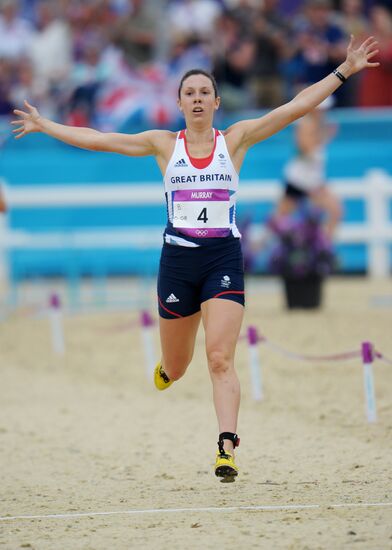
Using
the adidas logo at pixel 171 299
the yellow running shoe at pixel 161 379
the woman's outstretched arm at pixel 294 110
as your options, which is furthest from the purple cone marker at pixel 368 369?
the woman's outstretched arm at pixel 294 110

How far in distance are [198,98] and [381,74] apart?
10226 millimetres

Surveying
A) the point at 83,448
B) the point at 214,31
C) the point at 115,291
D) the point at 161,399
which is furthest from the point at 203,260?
the point at 214,31

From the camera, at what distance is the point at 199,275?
273 inches

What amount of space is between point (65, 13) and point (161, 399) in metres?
10.1

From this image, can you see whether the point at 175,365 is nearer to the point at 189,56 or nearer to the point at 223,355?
the point at 223,355

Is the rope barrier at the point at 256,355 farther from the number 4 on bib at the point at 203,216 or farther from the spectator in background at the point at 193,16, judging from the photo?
the spectator in background at the point at 193,16

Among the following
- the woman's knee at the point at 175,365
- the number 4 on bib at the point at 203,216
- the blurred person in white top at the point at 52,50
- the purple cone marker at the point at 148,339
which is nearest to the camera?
the number 4 on bib at the point at 203,216

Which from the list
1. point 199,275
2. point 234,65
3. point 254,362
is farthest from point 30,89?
point 199,275

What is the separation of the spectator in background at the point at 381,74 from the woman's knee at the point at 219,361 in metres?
10.1

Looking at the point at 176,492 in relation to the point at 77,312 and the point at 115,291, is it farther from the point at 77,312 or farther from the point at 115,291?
the point at 115,291

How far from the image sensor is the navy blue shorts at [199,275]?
271 inches

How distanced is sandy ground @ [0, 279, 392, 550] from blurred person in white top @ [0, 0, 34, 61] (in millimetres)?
5924

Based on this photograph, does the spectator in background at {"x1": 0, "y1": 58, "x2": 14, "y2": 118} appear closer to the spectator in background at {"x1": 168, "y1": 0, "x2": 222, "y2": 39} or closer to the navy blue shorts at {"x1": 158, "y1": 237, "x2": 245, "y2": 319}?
the spectator in background at {"x1": 168, "y1": 0, "x2": 222, "y2": 39}

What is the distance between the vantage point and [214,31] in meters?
17.3
